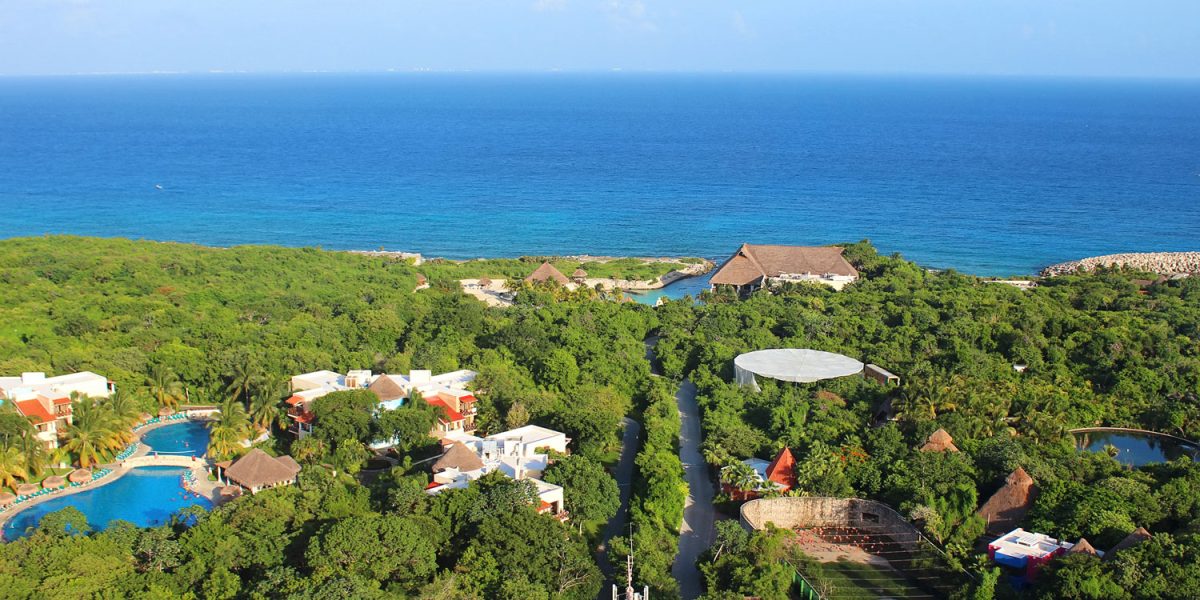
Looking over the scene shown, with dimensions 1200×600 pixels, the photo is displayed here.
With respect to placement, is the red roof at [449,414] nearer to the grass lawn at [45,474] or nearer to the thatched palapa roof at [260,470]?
the thatched palapa roof at [260,470]

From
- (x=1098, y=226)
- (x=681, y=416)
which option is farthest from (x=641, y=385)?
(x=1098, y=226)

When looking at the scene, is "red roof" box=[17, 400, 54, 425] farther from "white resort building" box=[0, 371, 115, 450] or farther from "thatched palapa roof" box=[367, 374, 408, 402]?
"thatched palapa roof" box=[367, 374, 408, 402]

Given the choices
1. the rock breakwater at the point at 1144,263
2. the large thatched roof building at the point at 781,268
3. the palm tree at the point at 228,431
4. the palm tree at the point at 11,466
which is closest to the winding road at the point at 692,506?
the palm tree at the point at 228,431

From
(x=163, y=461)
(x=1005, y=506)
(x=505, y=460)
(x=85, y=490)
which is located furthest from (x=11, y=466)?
(x=1005, y=506)

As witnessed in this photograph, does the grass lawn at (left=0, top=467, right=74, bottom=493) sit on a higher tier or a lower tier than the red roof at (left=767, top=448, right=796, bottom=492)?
lower

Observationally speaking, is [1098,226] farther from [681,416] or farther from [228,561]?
[228,561]

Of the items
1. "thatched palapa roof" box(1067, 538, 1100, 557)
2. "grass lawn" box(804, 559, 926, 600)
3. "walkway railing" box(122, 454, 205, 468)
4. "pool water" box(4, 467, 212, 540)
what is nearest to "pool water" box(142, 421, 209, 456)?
"walkway railing" box(122, 454, 205, 468)
